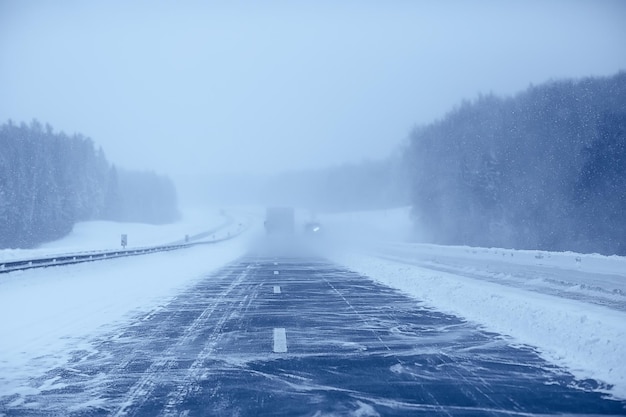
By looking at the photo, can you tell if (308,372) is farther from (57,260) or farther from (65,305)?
(57,260)

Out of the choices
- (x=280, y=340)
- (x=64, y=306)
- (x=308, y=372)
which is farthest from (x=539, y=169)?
(x=308, y=372)

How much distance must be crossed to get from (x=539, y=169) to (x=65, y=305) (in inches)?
1730

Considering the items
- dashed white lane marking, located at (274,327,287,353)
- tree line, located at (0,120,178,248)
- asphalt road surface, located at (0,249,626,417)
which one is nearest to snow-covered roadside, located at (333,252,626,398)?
asphalt road surface, located at (0,249,626,417)

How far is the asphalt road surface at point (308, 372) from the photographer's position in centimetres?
608

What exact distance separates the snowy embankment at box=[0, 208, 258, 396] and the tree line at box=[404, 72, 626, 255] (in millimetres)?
30653

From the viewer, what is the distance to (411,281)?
19938 mm

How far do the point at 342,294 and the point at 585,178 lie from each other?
115 feet

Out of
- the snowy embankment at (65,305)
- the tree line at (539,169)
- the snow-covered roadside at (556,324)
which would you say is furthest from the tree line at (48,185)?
the snow-covered roadside at (556,324)

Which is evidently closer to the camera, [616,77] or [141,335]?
[141,335]

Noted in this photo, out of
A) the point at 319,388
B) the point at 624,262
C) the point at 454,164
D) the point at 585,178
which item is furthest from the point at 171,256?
the point at 454,164

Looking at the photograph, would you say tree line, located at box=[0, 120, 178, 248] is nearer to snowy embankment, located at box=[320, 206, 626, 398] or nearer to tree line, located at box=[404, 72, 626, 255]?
tree line, located at box=[404, 72, 626, 255]

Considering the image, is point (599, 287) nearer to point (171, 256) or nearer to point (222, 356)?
point (222, 356)

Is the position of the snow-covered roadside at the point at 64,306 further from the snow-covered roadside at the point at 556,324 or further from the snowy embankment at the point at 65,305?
the snow-covered roadside at the point at 556,324

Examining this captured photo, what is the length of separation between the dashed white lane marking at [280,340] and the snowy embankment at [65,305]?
294 cm
